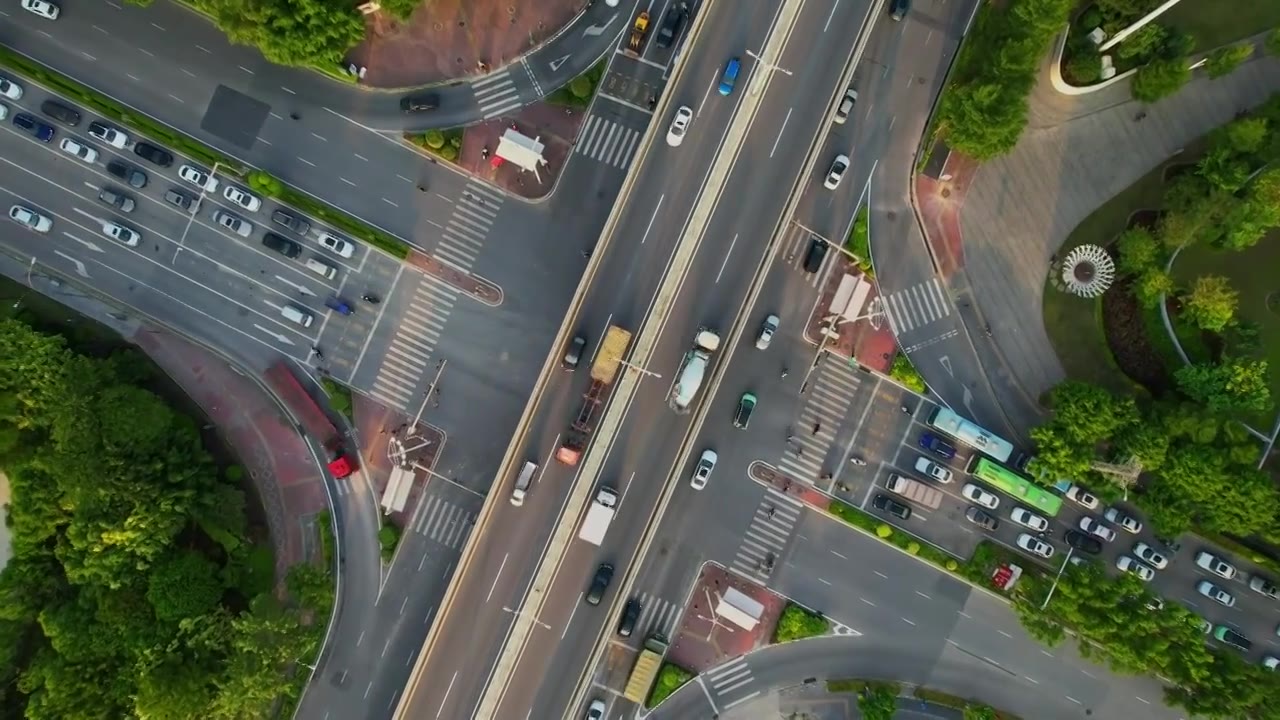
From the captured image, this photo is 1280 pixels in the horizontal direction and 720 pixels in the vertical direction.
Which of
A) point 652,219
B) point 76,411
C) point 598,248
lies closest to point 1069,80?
point 652,219

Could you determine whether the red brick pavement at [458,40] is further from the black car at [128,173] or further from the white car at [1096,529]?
the white car at [1096,529]

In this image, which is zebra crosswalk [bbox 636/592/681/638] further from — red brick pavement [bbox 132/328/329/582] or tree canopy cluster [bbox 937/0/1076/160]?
tree canopy cluster [bbox 937/0/1076/160]

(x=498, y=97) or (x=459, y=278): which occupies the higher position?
(x=498, y=97)

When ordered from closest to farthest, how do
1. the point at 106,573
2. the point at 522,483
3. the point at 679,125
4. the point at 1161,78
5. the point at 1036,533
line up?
the point at 106,573
the point at 679,125
the point at 522,483
the point at 1161,78
the point at 1036,533

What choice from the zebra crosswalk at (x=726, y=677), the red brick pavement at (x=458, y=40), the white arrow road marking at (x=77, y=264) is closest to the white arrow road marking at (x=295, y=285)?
the white arrow road marking at (x=77, y=264)

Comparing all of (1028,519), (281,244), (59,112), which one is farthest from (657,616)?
(59,112)

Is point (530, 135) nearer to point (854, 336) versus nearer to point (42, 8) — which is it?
point (854, 336)

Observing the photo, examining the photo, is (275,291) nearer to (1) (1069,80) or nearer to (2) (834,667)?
(2) (834,667)
